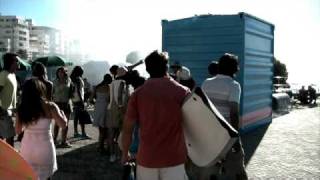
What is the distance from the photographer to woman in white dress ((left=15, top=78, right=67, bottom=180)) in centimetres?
466

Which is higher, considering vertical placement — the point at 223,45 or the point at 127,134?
the point at 223,45

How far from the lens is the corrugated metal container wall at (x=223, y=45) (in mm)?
11380

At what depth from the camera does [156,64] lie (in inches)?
153

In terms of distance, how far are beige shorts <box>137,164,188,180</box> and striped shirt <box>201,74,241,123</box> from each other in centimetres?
126

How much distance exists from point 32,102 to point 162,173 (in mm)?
1689

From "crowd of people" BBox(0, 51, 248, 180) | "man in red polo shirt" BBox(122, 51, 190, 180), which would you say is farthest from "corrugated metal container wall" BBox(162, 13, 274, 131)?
"man in red polo shirt" BBox(122, 51, 190, 180)

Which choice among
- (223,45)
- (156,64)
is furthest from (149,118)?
(223,45)

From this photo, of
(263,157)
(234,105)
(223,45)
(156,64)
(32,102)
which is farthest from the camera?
(223,45)

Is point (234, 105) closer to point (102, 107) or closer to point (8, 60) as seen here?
point (8, 60)

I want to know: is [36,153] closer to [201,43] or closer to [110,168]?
[110,168]

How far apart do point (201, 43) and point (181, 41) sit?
1.91ft

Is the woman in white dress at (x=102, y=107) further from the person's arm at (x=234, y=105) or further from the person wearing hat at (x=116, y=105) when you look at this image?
the person's arm at (x=234, y=105)

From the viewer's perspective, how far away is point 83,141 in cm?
1083

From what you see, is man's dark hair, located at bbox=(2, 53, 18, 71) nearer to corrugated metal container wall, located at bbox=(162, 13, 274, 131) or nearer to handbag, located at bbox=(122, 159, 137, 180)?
handbag, located at bbox=(122, 159, 137, 180)
